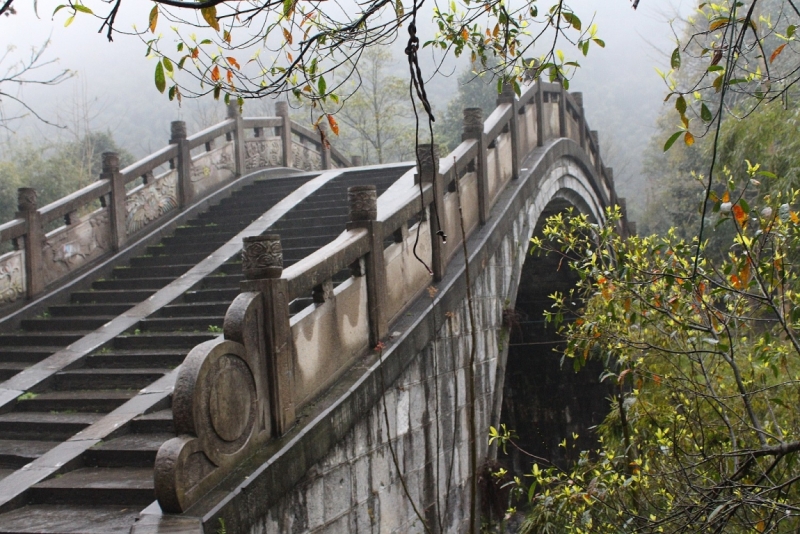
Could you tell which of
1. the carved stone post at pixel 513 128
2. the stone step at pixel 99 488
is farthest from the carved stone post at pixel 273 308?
the carved stone post at pixel 513 128

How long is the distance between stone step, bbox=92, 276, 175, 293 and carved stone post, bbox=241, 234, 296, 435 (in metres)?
3.58

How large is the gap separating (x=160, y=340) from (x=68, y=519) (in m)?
2.31

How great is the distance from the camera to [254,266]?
13.6ft

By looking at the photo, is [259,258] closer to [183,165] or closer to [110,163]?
[110,163]

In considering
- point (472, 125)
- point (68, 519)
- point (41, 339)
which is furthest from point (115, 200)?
point (68, 519)

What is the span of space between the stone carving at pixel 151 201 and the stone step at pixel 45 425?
353cm

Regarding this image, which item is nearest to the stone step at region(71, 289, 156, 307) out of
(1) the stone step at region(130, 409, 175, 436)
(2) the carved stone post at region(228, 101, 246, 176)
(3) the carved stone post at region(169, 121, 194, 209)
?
(3) the carved stone post at region(169, 121, 194, 209)

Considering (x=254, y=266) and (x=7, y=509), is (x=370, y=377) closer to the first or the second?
(x=254, y=266)

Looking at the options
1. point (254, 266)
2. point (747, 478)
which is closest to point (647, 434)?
Result: point (747, 478)

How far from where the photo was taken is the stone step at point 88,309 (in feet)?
22.8

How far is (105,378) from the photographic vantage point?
568cm

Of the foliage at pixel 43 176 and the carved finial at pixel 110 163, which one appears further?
the foliage at pixel 43 176

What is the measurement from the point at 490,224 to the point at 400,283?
84.4 inches

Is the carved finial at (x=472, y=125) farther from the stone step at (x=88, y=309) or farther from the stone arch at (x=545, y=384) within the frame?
the stone arch at (x=545, y=384)
